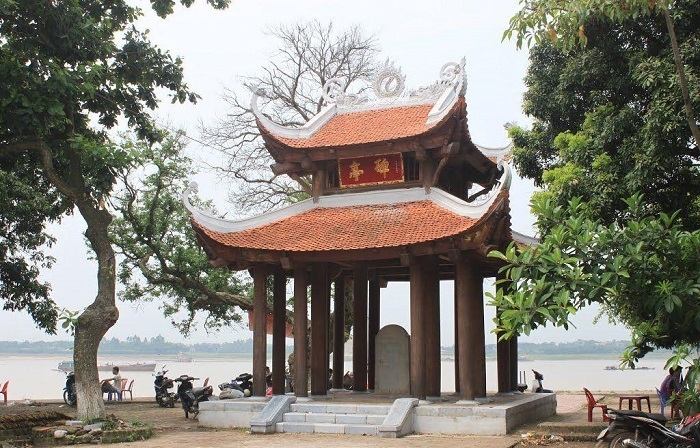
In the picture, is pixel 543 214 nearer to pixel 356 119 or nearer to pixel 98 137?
pixel 356 119

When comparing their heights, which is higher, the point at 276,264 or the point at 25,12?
the point at 25,12

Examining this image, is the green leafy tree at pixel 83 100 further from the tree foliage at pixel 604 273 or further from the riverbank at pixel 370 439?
the tree foliage at pixel 604 273

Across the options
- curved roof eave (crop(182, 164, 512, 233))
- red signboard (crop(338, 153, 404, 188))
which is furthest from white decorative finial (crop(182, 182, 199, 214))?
red signboard (crop(338, 153, 404, 188))

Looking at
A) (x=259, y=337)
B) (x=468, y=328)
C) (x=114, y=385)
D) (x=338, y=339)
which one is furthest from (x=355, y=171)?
(x=114, y=385)

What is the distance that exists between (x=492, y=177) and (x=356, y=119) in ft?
11.6

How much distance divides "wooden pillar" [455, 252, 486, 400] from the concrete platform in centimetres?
32

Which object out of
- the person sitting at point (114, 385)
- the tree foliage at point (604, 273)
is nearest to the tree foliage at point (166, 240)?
the person sitting at point (114, 385)

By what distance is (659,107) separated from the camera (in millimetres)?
Answer: 13516

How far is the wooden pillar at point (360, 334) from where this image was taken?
56.8 ft

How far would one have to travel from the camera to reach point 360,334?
17375mm

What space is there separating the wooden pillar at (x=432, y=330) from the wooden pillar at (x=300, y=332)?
7.85 ft

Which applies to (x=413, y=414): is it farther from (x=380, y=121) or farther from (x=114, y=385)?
(x=114, y=385)

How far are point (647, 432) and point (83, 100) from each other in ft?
41.2

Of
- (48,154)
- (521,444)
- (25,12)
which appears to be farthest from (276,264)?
(25,12)
